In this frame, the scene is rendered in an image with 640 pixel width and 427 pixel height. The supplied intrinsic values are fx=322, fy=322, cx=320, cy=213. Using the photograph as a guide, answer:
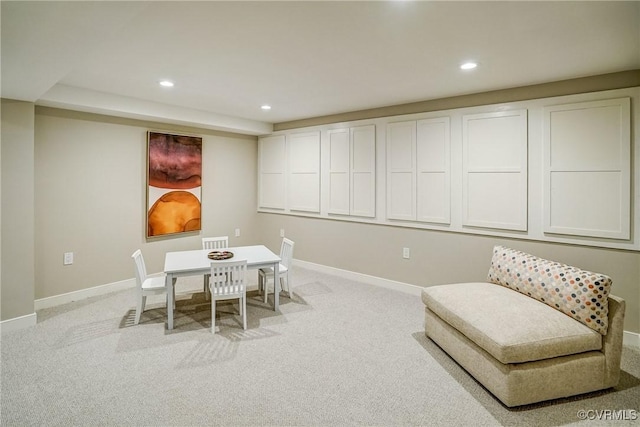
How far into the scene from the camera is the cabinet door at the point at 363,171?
14.6 ft

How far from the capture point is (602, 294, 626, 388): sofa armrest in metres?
2.14

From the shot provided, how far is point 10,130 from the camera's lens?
2953 millimetres

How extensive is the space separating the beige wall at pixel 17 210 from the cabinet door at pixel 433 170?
4.13 m

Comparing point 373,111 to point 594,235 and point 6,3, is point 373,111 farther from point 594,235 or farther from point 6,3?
point 6,3

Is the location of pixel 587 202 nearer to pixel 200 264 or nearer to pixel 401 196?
pixel 401 196

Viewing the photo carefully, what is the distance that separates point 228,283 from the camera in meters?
3.07

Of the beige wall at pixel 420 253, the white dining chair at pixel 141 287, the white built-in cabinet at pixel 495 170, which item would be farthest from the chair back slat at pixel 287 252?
the white built-in cabinet at pixel 495 170

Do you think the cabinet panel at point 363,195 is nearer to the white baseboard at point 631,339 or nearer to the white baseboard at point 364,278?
the white baseboard at point 364,278

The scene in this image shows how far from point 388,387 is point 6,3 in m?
2.96

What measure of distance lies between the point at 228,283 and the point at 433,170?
106 inches

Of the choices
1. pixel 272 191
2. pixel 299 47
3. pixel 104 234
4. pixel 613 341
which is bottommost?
pixel 613 341

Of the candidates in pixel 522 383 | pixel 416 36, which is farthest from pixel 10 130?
pixel 522 383

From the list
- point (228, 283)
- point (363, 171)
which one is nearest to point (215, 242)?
point (228, 283)

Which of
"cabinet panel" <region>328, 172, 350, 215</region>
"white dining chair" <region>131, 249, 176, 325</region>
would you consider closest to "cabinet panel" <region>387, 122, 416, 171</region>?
"cabinet panel" <region>328, 172, 350, 215</region>
